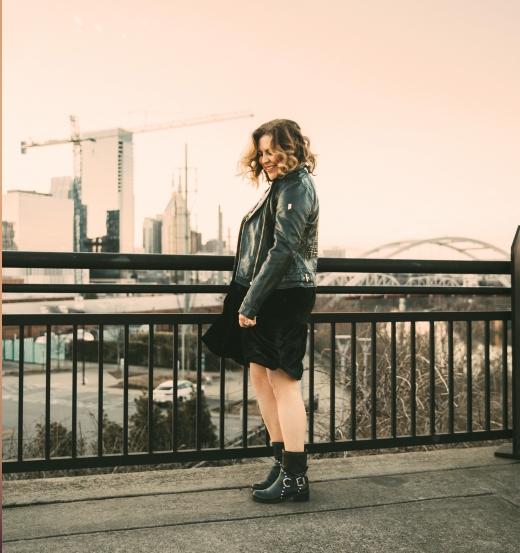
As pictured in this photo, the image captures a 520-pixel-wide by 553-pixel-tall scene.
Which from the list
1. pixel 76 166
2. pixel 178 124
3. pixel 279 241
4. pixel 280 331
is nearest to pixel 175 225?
pixel 178 124

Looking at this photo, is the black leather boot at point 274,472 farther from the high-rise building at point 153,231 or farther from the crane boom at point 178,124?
the crane boom at point 178,124

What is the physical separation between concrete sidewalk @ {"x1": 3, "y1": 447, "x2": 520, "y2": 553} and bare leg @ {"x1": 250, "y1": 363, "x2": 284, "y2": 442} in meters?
0.31

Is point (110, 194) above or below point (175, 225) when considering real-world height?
above

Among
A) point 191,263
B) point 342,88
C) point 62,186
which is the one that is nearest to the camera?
point 191,263

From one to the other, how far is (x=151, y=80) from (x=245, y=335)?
7251 centimetres

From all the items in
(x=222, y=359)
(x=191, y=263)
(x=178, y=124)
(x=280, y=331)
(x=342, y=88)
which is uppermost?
(x=178, y=124)

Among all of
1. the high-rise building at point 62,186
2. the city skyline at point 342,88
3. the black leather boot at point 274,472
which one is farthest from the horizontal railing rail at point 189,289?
the high-rise building at point 62,186

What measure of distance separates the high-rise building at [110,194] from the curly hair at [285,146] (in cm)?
6760

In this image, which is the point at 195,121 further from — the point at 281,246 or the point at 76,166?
the point at 281,246

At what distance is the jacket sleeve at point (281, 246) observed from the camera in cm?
257

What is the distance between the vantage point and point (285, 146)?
8.93ft

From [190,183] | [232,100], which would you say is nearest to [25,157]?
[232,100]

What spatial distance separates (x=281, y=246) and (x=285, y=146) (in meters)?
0.47

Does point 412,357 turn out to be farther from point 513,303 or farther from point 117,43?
point 117,43
